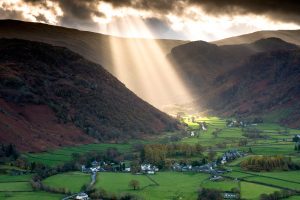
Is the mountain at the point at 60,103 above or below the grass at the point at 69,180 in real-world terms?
above

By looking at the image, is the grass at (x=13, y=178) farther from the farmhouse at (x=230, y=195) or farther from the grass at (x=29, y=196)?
the farmhouse at (x=230, y=195)

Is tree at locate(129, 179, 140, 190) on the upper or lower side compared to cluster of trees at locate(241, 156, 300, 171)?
lower

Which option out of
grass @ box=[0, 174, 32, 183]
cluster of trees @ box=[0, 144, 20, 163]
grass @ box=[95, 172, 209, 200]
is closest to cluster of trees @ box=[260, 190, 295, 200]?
grass @ box=[95, 172, 209, 200]

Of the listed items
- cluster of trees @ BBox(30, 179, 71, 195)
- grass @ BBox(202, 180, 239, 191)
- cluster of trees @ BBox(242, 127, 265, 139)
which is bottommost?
cluster of trees @ BBox(30, 179, 71, 195)

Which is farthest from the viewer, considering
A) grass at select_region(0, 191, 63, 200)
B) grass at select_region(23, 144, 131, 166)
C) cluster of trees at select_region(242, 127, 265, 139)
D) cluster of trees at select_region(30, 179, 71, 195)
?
cluster of trees at select_region(242, 127, 265, 139)

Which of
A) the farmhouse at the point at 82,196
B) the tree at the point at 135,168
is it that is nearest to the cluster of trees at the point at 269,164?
the tree at the point at 135,168

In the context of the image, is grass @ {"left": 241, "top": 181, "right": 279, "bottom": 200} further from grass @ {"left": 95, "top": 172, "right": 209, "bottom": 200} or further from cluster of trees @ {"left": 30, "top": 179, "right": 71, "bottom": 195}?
cluster of trees @ {"left": 30, "top": 179, "right": 71, "bottom": 195}
